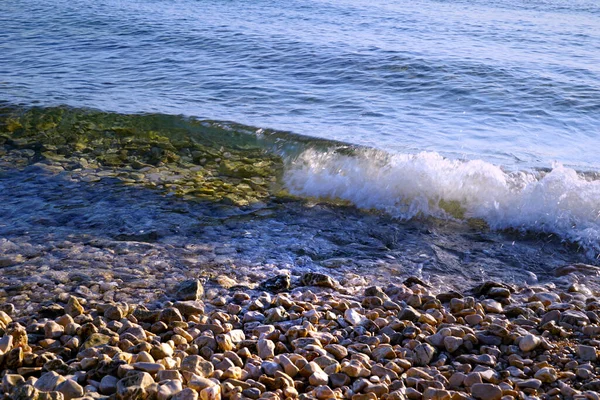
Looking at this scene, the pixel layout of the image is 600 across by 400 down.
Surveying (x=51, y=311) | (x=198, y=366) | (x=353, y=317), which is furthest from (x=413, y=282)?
(x=51, y=311)

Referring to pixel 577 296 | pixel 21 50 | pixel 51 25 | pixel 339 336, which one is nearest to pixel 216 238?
pixel 339 336

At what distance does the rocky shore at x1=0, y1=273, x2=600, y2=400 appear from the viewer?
358cm

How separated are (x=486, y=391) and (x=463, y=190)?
161 inches

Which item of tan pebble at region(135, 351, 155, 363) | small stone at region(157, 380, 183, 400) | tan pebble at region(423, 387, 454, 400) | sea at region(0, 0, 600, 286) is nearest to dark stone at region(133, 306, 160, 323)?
tan pebble at region(135, 351, 155, 363)

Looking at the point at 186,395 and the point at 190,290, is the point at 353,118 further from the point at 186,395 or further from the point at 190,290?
the point at 186,395

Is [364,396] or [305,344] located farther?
[305,344]

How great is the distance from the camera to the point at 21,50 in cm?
1532

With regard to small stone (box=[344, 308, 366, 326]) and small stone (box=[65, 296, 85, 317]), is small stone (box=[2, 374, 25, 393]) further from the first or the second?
small stone (box=[344, 308, 366, 326])

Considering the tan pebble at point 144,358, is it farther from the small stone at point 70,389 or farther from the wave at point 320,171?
the wave at point 320,171

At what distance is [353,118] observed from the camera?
10.5 m

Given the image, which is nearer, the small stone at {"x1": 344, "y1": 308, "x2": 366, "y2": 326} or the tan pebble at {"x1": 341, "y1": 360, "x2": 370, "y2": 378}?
the tan pebble at {"x1": 341, "y1": 360, "x2": 370, "y2": 378}

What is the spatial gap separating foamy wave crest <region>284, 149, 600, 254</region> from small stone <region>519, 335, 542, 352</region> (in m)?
2.53

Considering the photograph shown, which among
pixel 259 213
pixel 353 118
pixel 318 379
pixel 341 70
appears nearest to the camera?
pixel 318 379

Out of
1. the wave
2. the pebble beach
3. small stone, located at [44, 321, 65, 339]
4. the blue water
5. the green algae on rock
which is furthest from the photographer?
the blue water
